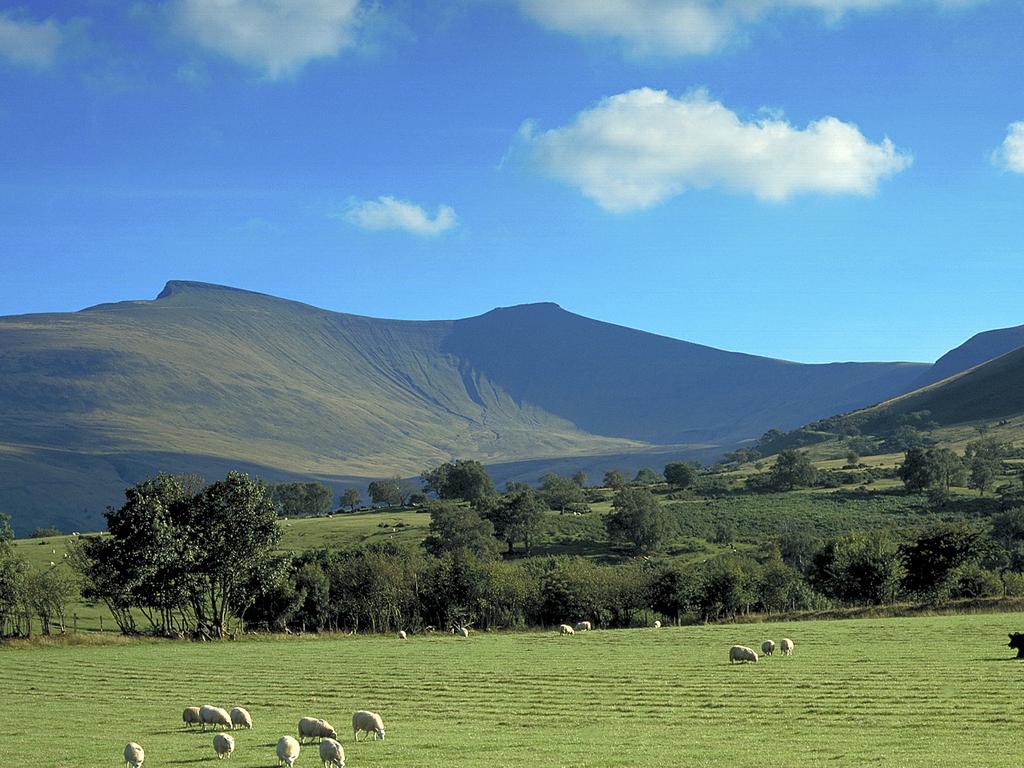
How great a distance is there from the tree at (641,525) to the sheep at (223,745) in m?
103

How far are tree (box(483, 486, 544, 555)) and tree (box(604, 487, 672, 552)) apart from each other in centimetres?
1007

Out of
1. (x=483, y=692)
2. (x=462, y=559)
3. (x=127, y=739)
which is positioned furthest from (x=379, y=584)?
(x=127, y=739)

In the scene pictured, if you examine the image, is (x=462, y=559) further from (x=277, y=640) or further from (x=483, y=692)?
(x=483, y=692)

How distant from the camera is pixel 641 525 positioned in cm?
12419

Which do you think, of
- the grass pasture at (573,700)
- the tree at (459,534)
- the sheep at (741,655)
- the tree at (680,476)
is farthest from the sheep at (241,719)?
the tree at (680,476)

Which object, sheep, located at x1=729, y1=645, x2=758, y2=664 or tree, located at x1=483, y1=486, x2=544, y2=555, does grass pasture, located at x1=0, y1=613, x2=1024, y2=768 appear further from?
tree, located at x1=483, y1=486, x2=544, y2=555

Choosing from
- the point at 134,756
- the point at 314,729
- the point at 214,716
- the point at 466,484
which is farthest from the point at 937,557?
the point at 466,484

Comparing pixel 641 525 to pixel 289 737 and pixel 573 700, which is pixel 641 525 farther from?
pixel 289 737

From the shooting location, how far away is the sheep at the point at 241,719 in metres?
29.1

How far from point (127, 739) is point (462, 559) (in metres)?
68.0

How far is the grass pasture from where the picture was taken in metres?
23.6

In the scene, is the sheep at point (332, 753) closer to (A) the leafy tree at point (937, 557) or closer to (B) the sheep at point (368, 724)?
(B) the sheep at point (368, 724)

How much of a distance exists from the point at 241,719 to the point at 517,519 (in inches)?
4125

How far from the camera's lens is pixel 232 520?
240 feet
